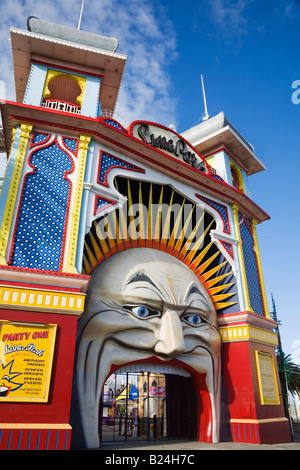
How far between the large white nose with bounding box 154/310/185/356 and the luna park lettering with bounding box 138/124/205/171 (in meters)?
5.76

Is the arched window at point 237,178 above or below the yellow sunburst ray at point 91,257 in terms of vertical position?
above

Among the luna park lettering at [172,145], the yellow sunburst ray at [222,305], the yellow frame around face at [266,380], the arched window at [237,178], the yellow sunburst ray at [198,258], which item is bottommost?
the yellow frame around face at [266,380]

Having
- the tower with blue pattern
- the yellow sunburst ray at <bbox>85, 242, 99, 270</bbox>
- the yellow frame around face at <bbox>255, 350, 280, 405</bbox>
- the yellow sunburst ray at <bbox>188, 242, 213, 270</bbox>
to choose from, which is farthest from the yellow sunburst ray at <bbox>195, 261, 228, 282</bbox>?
the tower with blue pattern

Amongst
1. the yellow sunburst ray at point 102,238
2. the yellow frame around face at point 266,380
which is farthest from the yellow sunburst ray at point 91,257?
the yellow frame around face at point 266,380

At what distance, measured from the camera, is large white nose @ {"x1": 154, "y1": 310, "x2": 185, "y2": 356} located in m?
9.95

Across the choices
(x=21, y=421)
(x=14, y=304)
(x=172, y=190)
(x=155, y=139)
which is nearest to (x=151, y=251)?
(x=172, y=190)

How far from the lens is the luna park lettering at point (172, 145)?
39.5ft

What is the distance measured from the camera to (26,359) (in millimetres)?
7359

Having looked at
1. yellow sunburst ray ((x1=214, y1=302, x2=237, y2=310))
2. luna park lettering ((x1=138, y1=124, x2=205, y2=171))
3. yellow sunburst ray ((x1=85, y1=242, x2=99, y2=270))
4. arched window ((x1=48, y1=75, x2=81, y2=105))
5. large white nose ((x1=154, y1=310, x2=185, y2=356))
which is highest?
arched window ((x1=48, y1=75, x2=81, y2=105))

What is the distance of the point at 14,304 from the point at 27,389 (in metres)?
1.79

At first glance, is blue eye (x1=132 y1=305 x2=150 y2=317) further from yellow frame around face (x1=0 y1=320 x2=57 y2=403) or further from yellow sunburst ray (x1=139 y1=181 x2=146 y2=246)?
yellow frame around face (x1=0 y1=320 x2=57 y2=403)

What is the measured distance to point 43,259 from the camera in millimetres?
8484

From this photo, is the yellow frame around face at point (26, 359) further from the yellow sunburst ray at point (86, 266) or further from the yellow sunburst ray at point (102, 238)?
the yellow sunburst ray at point (102, 238)
